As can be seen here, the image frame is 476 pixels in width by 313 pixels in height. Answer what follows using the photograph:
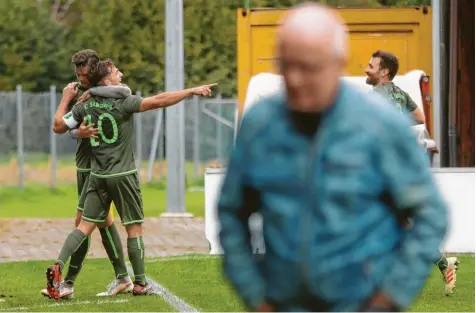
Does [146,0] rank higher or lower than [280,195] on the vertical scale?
higher

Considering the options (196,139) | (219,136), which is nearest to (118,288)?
(196,139)

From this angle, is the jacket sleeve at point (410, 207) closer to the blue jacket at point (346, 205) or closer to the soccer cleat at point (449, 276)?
the blue jacket at point (346, 205)

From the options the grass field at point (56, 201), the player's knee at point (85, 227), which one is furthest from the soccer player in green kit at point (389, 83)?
the grass field at point (56, 201)

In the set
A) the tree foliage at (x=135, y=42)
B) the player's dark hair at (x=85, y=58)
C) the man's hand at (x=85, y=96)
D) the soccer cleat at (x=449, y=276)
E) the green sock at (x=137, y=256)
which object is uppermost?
the tree foliage at (x=135, y=42)

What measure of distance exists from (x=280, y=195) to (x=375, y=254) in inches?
11.3

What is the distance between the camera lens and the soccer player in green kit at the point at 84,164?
10.6 meters

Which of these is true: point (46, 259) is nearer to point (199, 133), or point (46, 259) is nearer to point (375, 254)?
point (375, 254)

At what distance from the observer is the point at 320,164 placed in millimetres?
3568

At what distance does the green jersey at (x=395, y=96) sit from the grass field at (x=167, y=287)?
4.85 feet

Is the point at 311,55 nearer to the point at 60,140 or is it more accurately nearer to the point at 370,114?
the point at 370,114

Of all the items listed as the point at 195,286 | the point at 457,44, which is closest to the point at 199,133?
the point at 457,44

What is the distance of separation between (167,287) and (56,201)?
15.4 meters

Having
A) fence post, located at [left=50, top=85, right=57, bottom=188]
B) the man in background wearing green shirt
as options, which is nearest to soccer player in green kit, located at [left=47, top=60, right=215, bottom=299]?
the man in background wearing green shirt

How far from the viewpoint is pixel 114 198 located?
424 inches
